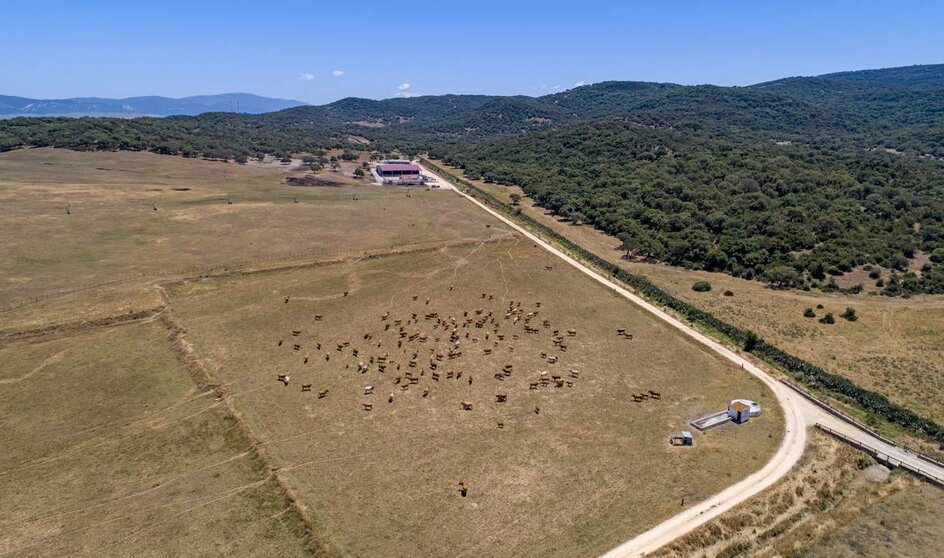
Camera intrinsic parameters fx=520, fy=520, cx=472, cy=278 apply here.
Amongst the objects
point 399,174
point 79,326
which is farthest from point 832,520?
point 399,174

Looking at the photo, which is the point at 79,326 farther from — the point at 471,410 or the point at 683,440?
the point at 683,440

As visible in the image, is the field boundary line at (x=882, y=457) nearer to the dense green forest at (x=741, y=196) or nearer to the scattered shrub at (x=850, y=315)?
the scattered shrub at (x=850, y=315)

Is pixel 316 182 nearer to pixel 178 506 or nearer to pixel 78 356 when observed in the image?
pixel 78 356

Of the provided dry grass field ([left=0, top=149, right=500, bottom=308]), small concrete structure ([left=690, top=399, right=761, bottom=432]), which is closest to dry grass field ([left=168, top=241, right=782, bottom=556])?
small concrete structure ([left=690, top=399, right=761, bottom=432])

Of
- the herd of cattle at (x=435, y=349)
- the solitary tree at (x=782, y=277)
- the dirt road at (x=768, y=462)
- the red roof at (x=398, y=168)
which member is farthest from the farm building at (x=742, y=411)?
the red roof at (x=398, y=168)

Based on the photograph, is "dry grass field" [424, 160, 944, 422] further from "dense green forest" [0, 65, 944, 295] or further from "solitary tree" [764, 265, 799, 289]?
"dense green forest" [0, 65, 944, 295]
